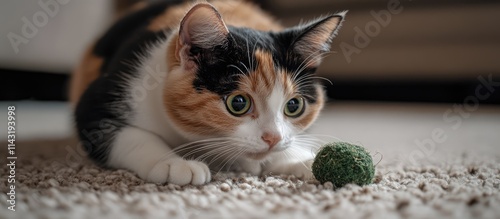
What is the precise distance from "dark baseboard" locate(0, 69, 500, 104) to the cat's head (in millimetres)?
1690

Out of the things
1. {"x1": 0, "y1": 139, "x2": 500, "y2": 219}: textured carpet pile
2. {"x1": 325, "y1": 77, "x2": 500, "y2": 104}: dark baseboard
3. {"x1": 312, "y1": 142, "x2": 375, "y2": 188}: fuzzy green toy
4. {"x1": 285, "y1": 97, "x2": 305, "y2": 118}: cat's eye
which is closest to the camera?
{"x1": 0, "y1": 139, "x2": 500, "y2": 219}: textured carpet pile

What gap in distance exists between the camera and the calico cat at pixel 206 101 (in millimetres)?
1107

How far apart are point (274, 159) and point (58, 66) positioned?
1963 mm

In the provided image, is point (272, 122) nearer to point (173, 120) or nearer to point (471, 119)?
point (173, 120)

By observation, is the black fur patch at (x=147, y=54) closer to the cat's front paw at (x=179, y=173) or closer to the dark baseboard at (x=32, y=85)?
the cat's front paw at (x=179, y=173)

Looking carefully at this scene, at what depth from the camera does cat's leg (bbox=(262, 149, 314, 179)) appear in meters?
1.24

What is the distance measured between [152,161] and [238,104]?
0.27 m

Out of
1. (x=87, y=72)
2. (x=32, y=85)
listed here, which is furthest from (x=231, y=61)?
(x=32, y=85)

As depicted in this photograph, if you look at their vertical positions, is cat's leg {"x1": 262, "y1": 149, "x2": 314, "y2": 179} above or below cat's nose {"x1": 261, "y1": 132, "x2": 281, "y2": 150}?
below

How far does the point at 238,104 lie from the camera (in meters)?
1.11

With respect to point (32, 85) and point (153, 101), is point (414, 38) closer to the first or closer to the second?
point (153, 101)

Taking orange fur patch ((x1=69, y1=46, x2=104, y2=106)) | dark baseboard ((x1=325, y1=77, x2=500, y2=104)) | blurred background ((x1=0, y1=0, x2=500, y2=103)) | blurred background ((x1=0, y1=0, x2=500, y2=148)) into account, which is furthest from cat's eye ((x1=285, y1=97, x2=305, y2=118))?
dark baseboard ((x1=325, y1=77, x2=500, y2=104))

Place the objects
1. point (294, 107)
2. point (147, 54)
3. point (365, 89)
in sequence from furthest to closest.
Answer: point (365, 89) < point (147, 54) < point (294, 107)

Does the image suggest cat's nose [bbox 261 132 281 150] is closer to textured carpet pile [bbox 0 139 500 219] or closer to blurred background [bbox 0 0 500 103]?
textured carpet pile [bbox 0 139 500 219]
